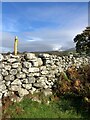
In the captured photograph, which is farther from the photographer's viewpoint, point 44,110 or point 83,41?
point 83,41

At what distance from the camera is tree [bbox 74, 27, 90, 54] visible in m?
27.1

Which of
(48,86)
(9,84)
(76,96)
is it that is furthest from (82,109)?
(9,84)

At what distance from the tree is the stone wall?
876 centimetres

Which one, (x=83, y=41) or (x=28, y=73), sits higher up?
(x=83, y=41)

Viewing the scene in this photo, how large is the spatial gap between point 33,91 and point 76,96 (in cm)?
246

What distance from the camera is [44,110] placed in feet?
48.5

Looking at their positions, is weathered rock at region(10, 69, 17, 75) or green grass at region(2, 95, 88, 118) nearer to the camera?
green grass at region(2, 95, 88, 118)

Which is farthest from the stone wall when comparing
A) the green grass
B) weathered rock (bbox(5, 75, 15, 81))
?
the green grass

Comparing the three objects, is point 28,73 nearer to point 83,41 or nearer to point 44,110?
point 44,110

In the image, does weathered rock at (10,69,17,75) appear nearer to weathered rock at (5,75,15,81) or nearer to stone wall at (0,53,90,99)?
stone wall at (0,53,90,99)

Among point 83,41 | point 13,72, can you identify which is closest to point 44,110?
point 13,72

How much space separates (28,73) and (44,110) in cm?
286

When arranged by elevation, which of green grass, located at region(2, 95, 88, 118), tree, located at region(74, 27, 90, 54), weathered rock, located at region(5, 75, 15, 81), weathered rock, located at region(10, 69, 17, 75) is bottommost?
green grass, located at region(2, 95, 88, 118)

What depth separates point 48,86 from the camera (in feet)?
57.3
